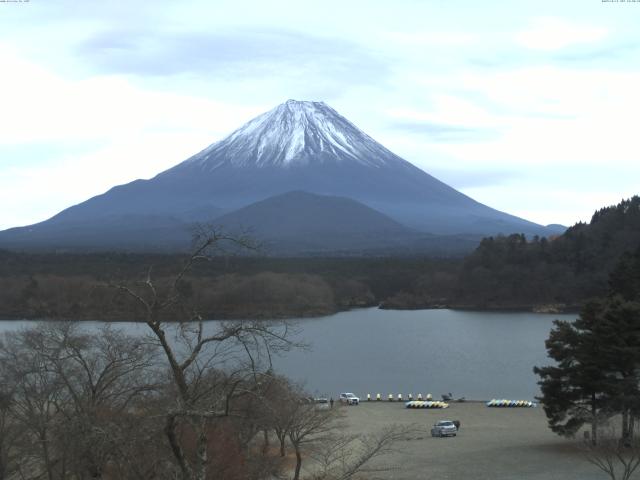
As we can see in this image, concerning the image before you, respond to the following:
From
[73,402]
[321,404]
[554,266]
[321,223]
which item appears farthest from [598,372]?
[321,223]

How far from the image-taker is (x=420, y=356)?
32.6 m

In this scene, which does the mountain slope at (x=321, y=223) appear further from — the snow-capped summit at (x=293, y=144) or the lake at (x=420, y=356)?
the lake at (x=420, y=356)

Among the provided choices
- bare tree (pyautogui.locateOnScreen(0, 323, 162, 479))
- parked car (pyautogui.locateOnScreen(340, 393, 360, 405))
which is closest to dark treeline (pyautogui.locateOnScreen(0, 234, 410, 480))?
bare tree (pyautogui.locateOnScreen(0, 323, 162, 479))

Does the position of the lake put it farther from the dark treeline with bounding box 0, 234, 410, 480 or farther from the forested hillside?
the forested hillside

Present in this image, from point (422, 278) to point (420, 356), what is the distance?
33827mm

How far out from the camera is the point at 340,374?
2847cm

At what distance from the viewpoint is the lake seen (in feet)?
85.2

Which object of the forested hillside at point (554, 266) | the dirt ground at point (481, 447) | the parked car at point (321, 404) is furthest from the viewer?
the forested hillside at point (554, 266)

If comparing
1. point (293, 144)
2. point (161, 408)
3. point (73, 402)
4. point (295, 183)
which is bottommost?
point (73, 402)

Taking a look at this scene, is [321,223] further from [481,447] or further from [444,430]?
[481,447]

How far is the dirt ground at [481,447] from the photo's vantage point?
13250mm

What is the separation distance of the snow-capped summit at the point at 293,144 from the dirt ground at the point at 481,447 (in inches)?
5641

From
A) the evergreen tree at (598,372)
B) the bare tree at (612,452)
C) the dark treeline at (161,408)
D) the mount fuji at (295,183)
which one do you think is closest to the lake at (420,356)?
the evergreen tree at (598,372)

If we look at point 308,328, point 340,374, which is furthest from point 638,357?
point 308,328
